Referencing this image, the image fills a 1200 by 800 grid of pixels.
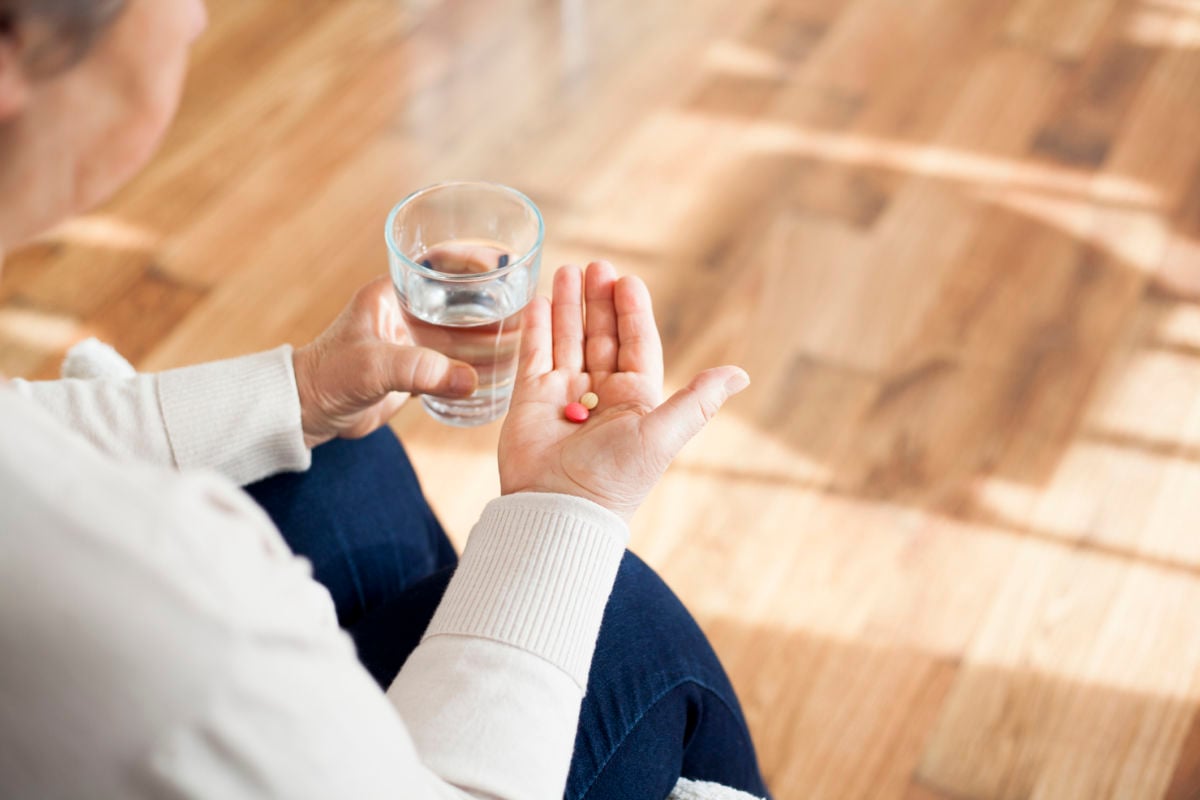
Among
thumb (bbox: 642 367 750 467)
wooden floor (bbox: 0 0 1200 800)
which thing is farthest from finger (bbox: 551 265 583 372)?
wooden floor (bbox: 0 0 1200 800)

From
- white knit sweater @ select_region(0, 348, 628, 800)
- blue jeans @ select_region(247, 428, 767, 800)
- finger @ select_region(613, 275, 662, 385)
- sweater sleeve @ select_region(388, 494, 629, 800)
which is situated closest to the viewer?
white knit sweater @ select_region(0, 348, 628, 800)

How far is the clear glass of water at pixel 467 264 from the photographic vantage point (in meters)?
0.93

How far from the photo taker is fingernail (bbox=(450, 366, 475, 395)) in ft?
3.05

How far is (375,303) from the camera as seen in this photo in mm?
977

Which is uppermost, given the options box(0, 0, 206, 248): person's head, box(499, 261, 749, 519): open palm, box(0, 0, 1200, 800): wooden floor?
box(0, 0, 206, 248): person's head

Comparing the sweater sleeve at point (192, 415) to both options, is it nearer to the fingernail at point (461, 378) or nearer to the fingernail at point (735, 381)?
the fingernail at point (461, 378)

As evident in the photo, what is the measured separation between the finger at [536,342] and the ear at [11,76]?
0.46 m

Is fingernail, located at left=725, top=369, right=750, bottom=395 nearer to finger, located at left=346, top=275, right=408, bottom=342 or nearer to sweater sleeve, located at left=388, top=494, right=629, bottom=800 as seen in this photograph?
sweater sleeve, located at left=388, top=494, right=629, bottom=800

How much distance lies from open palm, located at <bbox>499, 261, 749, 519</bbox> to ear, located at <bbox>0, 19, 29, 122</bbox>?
1.42 feet

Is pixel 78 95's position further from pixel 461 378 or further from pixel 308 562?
pixel 461 378

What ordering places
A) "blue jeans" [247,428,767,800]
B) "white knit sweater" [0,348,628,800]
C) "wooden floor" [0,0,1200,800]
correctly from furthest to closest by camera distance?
1. "wooden floor" [0,0,1200,800]
2. "blue jeans" [247,428,767,800]
3. "white knit sweater" [0,348,628,800]

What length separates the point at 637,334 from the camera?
3.02 feet

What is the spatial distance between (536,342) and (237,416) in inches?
9.8

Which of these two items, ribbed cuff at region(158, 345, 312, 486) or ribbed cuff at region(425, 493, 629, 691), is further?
ribbed cuff at region(158, 345, 312, 486)
